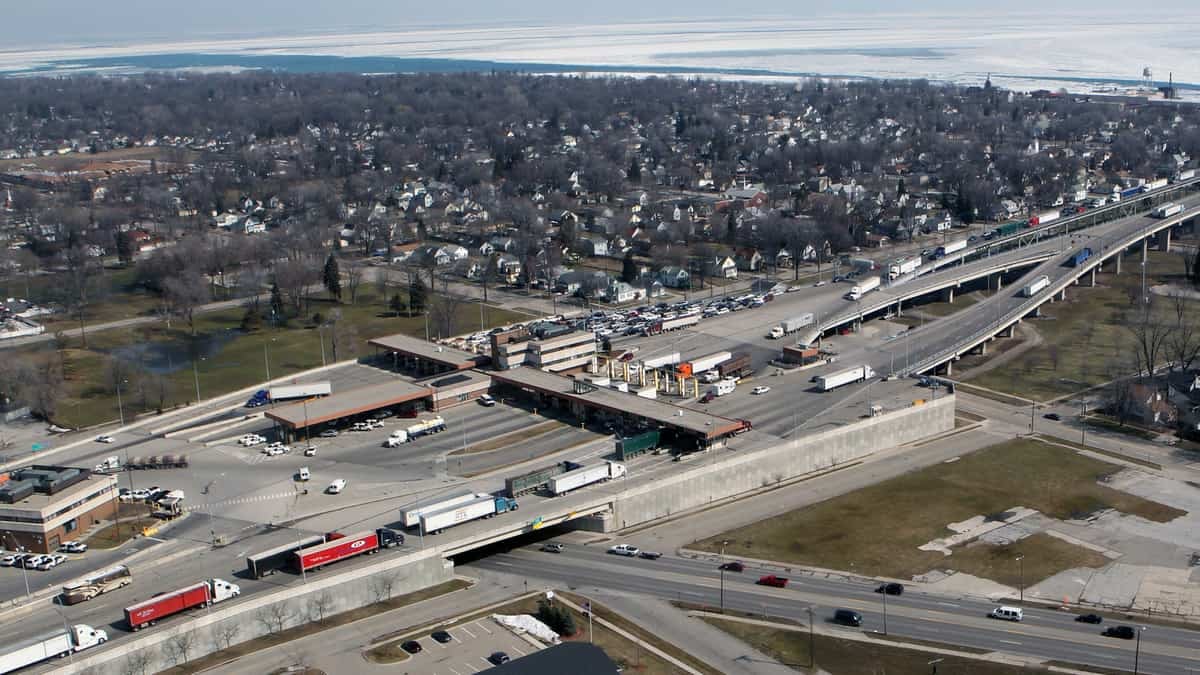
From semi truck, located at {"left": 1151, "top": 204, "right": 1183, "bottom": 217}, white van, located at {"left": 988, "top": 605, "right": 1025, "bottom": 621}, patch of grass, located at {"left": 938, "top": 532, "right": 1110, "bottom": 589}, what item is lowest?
patch of grass, located at {"left": 938, "top": 532, "right": 1110, "bottom": 589}

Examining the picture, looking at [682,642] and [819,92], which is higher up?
[819,92]

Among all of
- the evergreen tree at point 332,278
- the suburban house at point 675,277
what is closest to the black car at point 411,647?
the evergreen tree at point 332,278

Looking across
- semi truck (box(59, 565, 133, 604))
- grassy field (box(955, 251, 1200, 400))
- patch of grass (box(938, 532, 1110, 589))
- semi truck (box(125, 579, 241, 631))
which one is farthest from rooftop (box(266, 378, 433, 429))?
grassy field (box(955, 251, 1200, 400))

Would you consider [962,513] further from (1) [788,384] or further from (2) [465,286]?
(2) [465,286]

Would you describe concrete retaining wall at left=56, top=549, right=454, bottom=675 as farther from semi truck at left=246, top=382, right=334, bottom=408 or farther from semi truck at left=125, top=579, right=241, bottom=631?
semi truck at left=246, top=382, right=334, bottom=408

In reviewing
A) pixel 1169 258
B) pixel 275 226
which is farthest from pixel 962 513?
pixel 275 226
